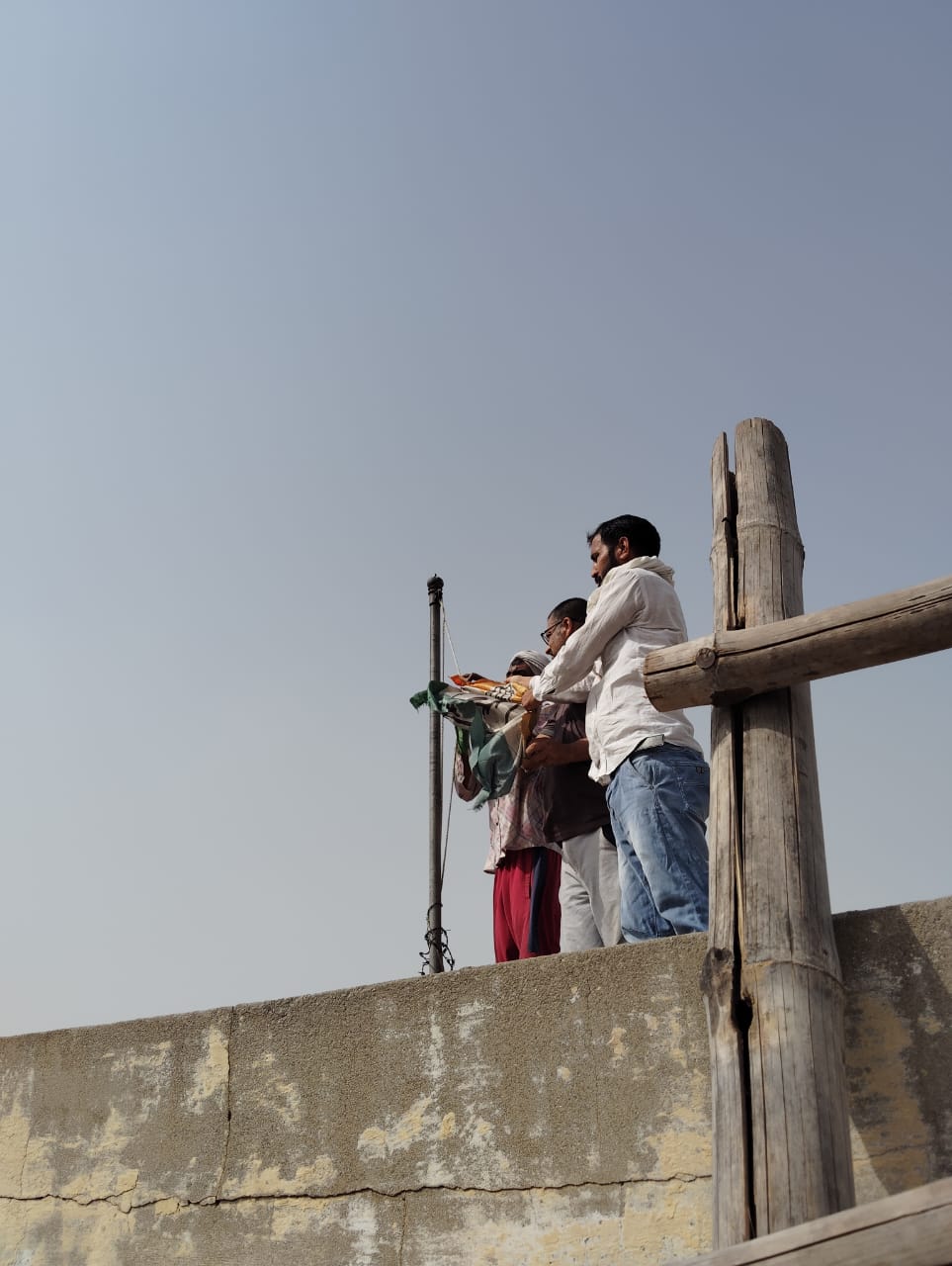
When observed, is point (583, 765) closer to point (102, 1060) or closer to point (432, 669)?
point (102, 1060)

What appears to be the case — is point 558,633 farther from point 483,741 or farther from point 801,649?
point 801,649

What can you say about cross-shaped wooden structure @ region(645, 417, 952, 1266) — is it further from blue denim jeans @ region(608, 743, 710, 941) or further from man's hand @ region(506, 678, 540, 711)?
man's hand @ region(506, 678, 540, 711)

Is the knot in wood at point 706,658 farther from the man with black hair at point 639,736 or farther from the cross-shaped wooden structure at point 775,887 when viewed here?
the man with black hair at point 639,736

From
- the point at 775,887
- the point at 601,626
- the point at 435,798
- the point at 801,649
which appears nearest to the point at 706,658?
the point at 801,649

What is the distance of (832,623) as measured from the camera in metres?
3.40

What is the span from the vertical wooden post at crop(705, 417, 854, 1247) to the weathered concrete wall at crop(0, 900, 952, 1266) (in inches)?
10.1

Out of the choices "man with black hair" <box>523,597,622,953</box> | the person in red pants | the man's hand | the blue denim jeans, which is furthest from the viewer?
the person in red pants

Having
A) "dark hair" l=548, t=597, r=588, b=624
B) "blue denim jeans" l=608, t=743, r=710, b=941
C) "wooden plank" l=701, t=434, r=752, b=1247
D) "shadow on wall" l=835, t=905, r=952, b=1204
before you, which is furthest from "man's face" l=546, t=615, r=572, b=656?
"shadow on wall" l=835, t=905, r=952, b=1204

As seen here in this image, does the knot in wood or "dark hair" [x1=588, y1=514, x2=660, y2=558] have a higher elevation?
"dark hair" [x1=588, y1=514, x2=660, y2=558]

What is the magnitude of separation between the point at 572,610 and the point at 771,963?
2466 mm

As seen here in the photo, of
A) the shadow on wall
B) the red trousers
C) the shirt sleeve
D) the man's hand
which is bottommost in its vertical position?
the shadow on wall

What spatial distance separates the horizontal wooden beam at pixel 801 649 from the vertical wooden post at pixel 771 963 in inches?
3.8

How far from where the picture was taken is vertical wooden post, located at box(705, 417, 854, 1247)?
9.17 feet

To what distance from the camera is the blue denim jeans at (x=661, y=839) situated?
154 inches
